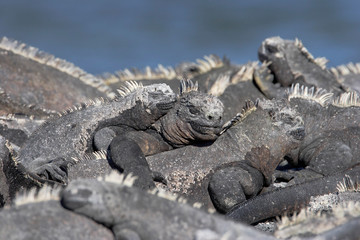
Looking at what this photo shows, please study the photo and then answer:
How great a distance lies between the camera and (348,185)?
4.57 metres

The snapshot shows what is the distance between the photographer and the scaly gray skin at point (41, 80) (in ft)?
25.8

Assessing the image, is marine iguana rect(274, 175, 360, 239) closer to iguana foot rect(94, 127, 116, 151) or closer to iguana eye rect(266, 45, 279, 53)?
iguana foot rect(94, 127, 116, 151)

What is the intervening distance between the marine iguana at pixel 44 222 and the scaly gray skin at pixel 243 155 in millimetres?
1801

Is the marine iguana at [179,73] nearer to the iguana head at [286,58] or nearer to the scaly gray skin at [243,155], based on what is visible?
the iguana head at [286,58]

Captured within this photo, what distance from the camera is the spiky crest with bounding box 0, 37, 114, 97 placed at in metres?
8.43

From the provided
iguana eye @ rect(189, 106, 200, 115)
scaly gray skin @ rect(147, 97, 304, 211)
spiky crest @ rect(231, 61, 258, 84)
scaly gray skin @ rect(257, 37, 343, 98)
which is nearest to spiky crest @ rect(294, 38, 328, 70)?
scaly gray skin @ rect(257, 37, 343, 98)

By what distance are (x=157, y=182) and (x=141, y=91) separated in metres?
0.91

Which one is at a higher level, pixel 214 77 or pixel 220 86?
pixel 214 77

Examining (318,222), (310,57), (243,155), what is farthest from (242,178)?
(310,57)

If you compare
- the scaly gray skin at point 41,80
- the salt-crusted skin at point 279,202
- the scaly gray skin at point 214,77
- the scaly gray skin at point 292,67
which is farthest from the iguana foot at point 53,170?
the scaly gray skin at point 292,67

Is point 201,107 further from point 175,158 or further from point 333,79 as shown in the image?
point 333,79

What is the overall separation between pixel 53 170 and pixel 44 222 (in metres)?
2.04

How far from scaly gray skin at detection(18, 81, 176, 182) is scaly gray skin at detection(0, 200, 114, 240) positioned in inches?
77.6

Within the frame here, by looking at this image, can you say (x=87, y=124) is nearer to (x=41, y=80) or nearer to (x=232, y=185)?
(x=232, y=185)
